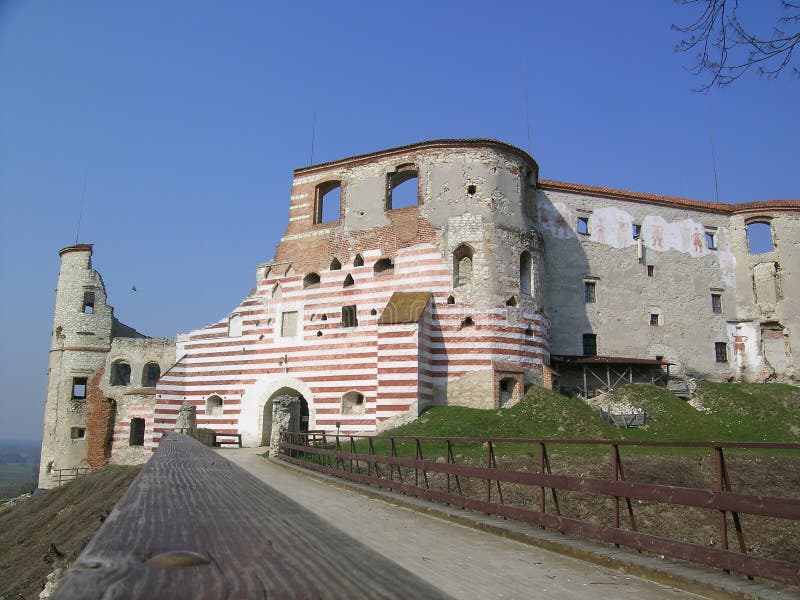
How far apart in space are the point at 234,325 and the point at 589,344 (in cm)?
1651

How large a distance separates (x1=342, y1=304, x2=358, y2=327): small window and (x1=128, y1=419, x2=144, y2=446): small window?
1380cm

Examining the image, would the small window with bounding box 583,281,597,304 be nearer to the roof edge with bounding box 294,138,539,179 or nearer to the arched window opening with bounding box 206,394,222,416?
the roof edge with bounding box 294,138,539,179

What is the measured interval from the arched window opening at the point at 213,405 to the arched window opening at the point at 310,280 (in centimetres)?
670

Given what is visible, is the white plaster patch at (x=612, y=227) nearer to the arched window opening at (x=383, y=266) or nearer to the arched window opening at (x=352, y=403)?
the arched window opening at (x=383, y=266)

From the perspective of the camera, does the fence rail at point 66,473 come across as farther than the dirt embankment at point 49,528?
Yes

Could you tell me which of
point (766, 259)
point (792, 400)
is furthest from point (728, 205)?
point (792, 400)

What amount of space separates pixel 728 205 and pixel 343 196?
20.3m

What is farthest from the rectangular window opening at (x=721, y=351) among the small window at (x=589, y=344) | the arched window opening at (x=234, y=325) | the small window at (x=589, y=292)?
the arched window opening at (x=234, y=325)

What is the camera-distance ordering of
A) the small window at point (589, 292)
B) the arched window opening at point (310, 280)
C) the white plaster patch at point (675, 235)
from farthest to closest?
the white plaster patch at point (675, 235) → the small window at point (589, 292) → the arched window opening at point (310, 280)

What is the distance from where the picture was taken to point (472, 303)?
2514 centimetres

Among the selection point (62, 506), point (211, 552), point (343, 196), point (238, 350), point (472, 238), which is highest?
point (343, 196)

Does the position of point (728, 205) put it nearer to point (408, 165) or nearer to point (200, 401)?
point (408, 165)

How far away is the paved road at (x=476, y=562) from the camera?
4727mm

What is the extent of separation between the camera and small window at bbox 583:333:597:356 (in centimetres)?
2925
